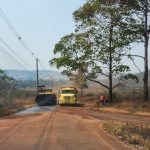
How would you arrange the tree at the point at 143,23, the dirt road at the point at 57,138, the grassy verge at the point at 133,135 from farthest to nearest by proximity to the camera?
the tree at the point at 143,23, the grassy verge at the point at 133,135, the dirt road at the point at 57,138

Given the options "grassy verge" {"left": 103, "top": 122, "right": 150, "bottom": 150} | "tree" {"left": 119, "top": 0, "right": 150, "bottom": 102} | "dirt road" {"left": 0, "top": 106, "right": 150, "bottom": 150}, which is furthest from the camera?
"tree" {"left": 119, "top": 0, "right": 150, "bottom": 102}

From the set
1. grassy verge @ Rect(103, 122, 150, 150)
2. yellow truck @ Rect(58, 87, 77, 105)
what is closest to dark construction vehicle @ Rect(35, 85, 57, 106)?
yellow truck @ Rect(58, 87, 77, 105)

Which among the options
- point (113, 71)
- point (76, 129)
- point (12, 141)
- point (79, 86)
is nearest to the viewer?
point (12, 141)

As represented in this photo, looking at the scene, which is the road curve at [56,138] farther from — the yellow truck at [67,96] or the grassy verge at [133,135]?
the yellow truck at [67,96]

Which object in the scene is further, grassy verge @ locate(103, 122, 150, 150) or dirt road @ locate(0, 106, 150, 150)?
grassy verge @ locate(103, 122, 150, 150)

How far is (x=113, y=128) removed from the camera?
24.3 m

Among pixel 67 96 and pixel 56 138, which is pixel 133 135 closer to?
pixel 56 138

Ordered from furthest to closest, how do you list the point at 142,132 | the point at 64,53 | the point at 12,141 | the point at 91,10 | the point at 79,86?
the point at 79,86 → the point at 64,53 → the point at 91,10 → the point at 142,132 → the point at 12,141

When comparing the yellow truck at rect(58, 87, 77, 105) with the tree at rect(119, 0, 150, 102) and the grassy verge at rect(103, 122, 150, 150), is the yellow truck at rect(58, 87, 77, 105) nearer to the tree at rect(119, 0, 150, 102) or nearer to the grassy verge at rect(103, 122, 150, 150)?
the tree at rect(119, 0, 150, 102)

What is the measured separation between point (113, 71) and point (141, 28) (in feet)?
33.1

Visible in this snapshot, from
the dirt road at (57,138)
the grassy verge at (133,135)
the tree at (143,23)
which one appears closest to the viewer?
the dirt road at (57,138)

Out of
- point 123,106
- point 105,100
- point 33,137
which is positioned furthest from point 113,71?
point 33,137

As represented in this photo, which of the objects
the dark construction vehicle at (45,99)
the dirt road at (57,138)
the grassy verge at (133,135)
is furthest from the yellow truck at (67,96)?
the grassy verge at (133,135)

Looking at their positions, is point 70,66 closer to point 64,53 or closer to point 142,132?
point 64,53
